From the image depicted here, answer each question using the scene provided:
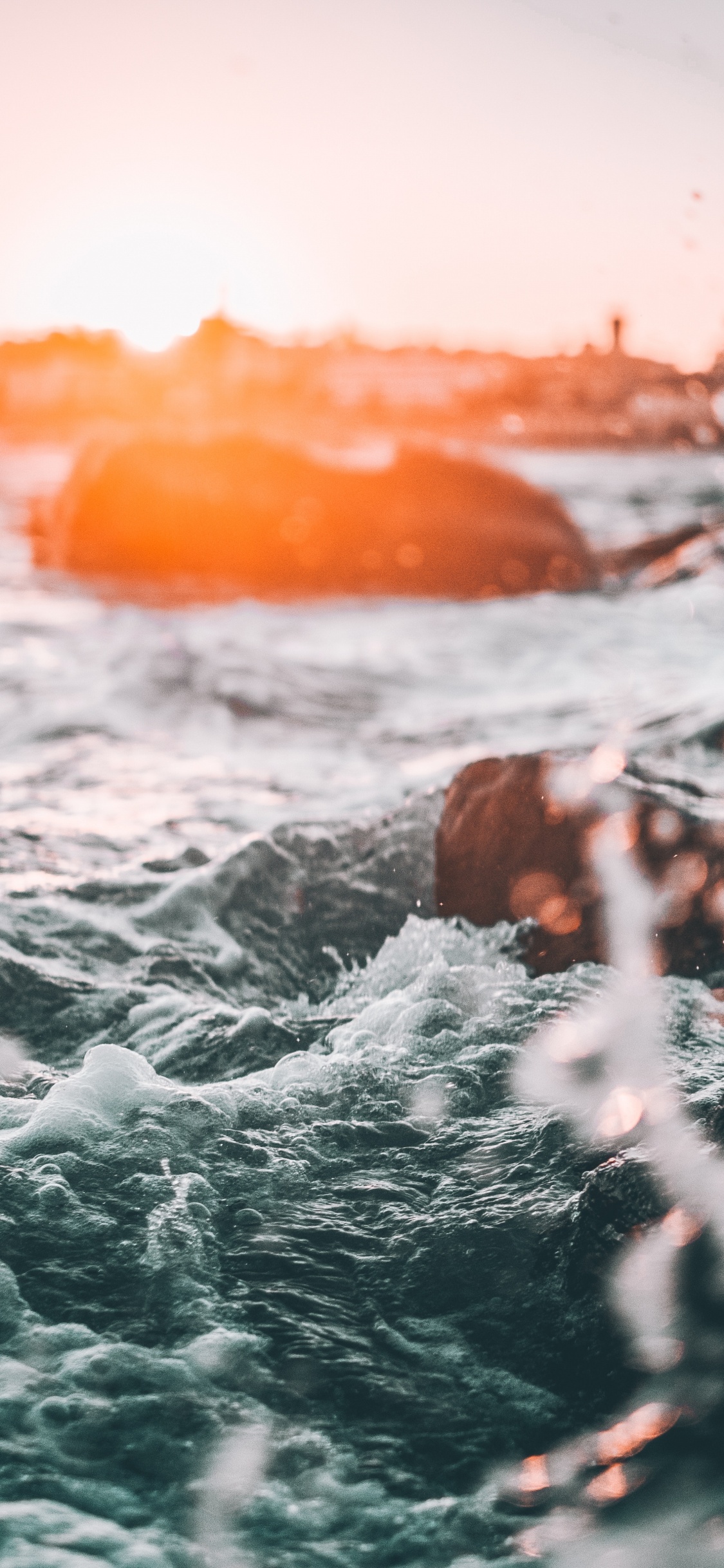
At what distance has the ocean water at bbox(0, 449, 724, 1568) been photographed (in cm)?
179

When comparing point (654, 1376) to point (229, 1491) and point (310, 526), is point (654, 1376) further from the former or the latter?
point (310, 526)

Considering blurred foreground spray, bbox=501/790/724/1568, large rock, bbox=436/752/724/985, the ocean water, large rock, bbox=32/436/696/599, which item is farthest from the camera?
large rock, bbox=32/436/696/599

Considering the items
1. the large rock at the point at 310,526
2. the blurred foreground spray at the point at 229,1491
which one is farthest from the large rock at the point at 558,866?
the large rock at the point at 310,526

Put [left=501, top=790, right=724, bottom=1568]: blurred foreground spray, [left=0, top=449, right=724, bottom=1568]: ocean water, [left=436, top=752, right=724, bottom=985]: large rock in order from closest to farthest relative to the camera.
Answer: [left=501, top=790, right=724, bottom=1568]: blurred foreground spray < [left=0, top=449, right=724, bottom=1568]: ocean water < [left=436, top=752, right=724, bottom=985]: large rock

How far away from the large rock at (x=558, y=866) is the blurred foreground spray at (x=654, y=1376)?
24.1 inches

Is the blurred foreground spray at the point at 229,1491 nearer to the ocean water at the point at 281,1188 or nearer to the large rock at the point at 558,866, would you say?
the ocean water at the point at 281,1188

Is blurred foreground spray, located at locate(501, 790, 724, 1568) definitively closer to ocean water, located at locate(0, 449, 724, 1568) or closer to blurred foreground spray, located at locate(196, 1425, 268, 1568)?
ocean water, located at locate(0, 449, 724, 1568)

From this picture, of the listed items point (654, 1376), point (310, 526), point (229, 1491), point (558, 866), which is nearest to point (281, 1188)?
point (229, 1491)

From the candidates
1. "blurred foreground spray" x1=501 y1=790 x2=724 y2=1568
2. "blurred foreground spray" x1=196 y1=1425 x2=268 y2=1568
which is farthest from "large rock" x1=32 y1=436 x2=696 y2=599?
"blurred foreground spray" x1=196 y1=1425 x2=268 y2=1568

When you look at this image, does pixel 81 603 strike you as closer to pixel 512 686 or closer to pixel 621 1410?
pixel 512 686

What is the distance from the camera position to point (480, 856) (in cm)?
404

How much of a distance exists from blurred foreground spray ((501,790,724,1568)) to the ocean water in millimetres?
51

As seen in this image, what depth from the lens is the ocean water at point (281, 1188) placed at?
70.6 inches

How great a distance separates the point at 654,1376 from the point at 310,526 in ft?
45.5
